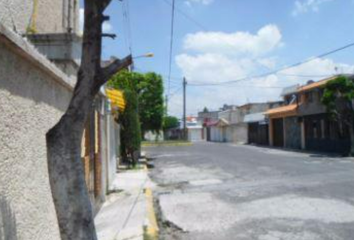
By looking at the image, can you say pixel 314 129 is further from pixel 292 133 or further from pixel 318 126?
pixel 292 133

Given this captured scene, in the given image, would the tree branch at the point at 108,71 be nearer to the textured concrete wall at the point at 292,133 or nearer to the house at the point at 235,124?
the textured concrete wall at the point at 292,133

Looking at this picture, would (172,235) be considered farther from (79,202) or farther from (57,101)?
(79,202)

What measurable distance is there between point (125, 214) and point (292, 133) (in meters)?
33.8

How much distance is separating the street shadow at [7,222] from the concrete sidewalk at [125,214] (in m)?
3.46

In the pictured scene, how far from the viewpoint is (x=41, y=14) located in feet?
27.4

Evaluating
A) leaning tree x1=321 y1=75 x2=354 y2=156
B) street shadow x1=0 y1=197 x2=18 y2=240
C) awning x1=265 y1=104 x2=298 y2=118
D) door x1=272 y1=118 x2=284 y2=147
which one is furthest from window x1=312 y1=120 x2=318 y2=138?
street shadow x1=0 y1=197 x2=18 y2=240


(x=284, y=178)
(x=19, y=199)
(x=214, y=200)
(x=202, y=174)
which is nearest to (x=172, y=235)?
(x=214, y=200)

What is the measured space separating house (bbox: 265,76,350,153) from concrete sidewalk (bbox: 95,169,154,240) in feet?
66.9

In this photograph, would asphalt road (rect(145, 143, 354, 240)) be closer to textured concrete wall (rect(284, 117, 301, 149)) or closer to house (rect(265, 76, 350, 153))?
house (rect(265, 76, 350, 153))

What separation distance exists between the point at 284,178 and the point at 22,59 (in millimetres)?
13138

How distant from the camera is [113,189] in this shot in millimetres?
13078

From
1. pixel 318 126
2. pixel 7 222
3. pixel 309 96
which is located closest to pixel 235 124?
pixel 309 96

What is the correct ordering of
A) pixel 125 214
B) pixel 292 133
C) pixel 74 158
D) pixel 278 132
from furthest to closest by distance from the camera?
pixel 278 132 < pixel 292 133 < pixel 125 214 < pixel 74 158

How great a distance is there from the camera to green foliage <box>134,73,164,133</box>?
167 ft
